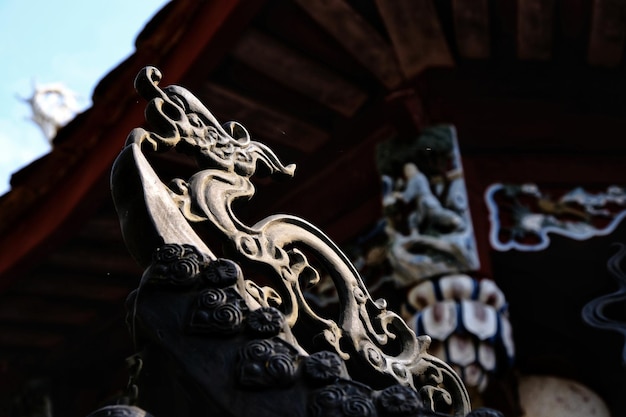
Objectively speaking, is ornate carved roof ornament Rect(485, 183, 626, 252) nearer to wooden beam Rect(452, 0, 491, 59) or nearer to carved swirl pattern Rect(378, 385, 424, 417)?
wooden beam Rect(452, 0, 491, 59)

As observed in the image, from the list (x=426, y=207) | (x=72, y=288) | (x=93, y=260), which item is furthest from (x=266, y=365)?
(x=72, y=288)

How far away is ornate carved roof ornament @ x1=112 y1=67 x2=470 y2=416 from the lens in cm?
149

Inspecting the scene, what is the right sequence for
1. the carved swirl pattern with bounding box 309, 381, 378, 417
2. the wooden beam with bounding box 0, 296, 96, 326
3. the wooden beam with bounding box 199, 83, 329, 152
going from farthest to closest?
the wooden beam with bounding box 0, 296, 96, 326, the wooden beam with bounding box 199, 83, 329, 152, the carved swirl pattern with bounding box 309, 381, 378, 417

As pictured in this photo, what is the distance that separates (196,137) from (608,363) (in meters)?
3.13

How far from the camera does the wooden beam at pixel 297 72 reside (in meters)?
4.52

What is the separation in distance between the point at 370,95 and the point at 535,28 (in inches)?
28.3

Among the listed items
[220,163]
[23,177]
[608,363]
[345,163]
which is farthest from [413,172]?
[220,163]

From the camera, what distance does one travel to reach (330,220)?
5.05 meters

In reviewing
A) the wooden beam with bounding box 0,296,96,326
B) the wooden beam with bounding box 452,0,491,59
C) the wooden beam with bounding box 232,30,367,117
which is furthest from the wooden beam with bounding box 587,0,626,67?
the wooden beam with bounding box 0,296,96,326

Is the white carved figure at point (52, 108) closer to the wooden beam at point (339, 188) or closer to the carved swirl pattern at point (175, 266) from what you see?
the wooden beam at point (339, 188)

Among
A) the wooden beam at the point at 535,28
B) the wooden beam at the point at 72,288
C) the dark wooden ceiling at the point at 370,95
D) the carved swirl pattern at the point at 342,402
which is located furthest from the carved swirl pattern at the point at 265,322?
the wooden beam at the point at 72,288

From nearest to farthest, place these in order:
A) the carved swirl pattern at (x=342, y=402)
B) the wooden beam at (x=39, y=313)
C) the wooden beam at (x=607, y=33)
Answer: the carved swirl pattern at (x=342, y=402), the wooden beam at (x=607, y=33), the wooden beam at (x=39, y=313)

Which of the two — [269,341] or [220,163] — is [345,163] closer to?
[220,163]

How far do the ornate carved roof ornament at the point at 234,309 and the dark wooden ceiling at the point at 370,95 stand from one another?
95.6 inches
